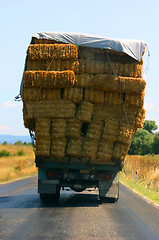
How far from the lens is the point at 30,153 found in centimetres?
6812

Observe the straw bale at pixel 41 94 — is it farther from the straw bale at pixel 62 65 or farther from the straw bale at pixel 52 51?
the straw bale at pixel 52 51

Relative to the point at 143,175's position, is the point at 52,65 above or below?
above

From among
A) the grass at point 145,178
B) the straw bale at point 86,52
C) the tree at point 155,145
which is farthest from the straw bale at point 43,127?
the tree at point 155,145

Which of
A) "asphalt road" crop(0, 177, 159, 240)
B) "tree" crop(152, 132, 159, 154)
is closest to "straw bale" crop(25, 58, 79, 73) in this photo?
"asphalt road" crop(0, 177, 159, 240)

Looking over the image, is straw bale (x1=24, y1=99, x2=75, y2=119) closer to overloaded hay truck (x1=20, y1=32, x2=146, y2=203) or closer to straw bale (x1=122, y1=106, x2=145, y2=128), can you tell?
overloaded hay truck (x1=20, y1=32, x2=146, y2=203)

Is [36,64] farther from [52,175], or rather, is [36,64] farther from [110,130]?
[52,175]

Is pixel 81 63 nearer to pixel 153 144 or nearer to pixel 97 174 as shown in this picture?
pixel 97 174

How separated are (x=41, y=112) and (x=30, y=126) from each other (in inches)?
50.1

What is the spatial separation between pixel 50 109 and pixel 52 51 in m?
1.85

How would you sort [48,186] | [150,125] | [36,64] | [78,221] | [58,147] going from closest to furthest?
1. [78,221]
2. [58,147]
3. [36,64]
4. [48,186]
5. [150,125]

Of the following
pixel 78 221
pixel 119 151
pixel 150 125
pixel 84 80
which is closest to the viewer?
pixel 78 221

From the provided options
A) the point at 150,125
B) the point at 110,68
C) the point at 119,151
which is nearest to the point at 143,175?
the point at 119,151

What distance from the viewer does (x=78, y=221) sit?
9.85 m

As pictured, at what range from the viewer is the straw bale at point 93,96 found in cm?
1330
